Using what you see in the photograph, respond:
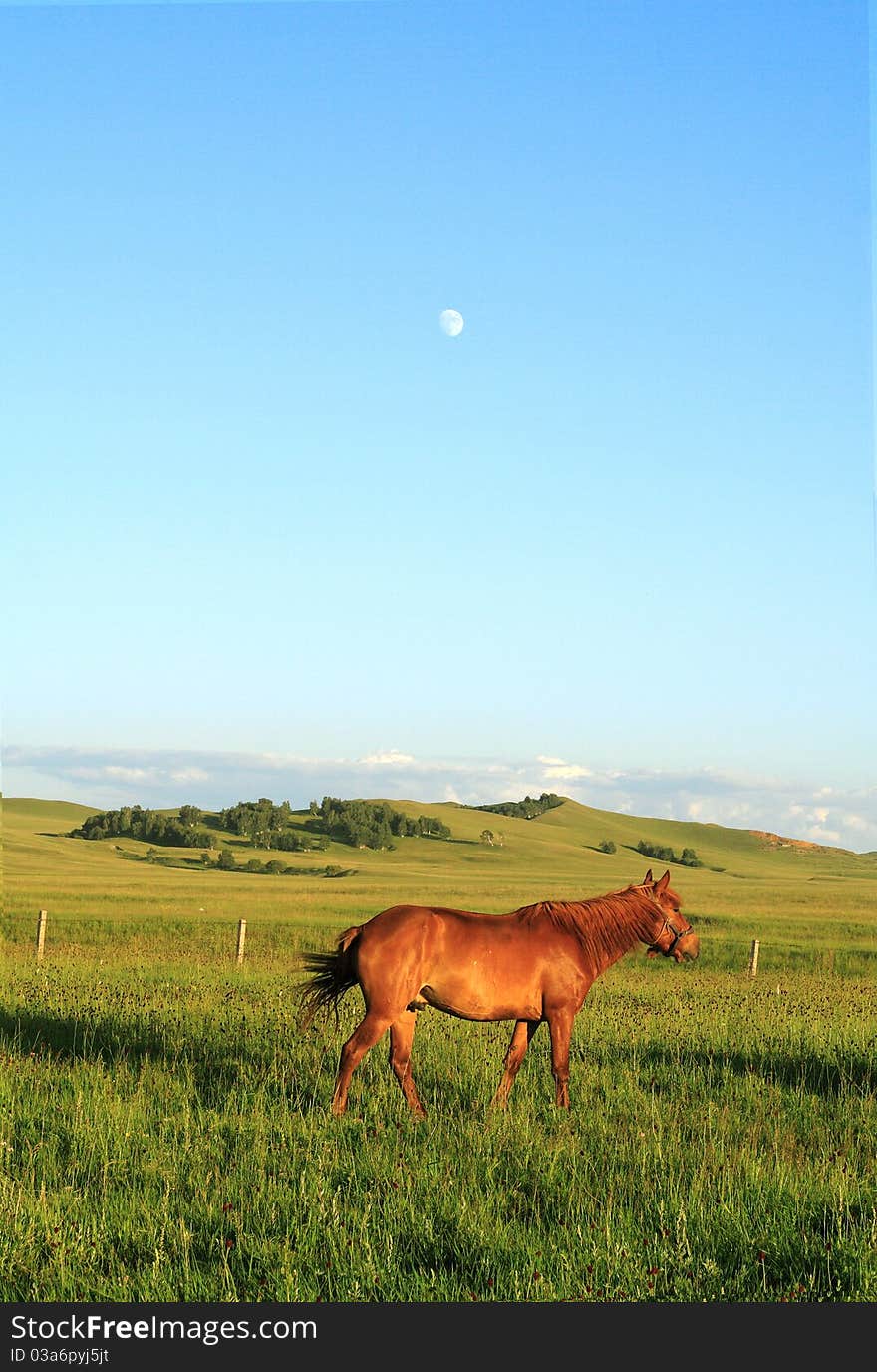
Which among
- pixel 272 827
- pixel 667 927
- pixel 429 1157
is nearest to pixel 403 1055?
pixel 429 1157

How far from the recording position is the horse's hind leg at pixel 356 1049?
9.51 meters

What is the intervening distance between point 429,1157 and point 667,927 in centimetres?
399

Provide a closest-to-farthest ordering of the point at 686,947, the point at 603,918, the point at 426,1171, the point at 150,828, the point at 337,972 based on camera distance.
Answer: the point at 426,1171 < the point at 337,972 < the point at 603,918 < the point at 686,947 < the point at 150,828

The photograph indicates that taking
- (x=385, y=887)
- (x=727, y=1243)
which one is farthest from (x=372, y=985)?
(x=385, y=887)

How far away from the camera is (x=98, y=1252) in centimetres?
632

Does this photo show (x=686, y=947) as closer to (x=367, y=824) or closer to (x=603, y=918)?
(x=603, y=918)

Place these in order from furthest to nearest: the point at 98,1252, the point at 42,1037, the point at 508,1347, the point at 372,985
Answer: the point at 42,1037
the point at 372,985
the point at 98,1252
the point at 508,1347

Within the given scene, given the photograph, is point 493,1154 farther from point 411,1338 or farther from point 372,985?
point 411,1338

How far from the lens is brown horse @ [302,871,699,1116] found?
9742 millimetres

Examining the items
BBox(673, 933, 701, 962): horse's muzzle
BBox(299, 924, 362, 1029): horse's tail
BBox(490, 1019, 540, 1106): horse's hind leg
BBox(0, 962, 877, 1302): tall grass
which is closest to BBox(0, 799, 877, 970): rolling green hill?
BBox(0, 962, 877, 1302): tall grass

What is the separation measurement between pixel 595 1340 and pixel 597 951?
561 cm

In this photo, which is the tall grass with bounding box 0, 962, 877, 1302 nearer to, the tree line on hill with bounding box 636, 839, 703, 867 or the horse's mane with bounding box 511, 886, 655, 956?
the horse's mane with bounding box 511, 886, 655, 956

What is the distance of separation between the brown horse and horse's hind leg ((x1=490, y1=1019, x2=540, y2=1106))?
0.03 ft

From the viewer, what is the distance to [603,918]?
35.2ft
